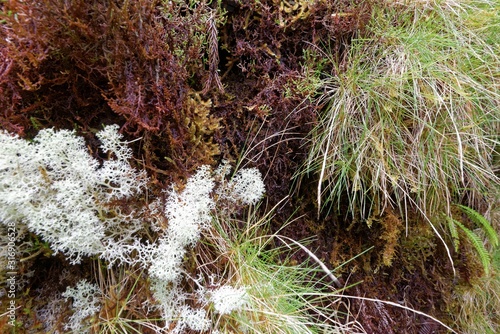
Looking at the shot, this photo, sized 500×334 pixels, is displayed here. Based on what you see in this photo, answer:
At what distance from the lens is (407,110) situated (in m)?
1.19

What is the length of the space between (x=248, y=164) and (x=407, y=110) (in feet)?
1.98

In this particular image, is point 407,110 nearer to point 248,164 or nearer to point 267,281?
point 248,164

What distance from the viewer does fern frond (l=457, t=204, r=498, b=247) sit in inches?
52.6

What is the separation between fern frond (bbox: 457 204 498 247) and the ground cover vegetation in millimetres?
19

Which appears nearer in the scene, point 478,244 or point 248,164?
point 248,164

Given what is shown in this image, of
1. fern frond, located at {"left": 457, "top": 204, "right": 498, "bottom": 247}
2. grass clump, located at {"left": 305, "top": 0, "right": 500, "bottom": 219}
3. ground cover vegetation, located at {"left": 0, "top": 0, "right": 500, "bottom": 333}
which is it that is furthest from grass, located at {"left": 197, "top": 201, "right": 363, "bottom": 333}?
fern frond, located at {"left": 457, "top": 204, "right": 498, "bottom": 247}

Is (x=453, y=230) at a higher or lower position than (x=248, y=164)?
lower

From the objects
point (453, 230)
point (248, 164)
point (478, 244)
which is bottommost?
point (478, 244)

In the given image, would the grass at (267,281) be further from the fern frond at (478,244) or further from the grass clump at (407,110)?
the fern frond at (478,244)

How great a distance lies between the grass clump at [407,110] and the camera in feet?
3.87

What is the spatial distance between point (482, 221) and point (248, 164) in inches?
38.5

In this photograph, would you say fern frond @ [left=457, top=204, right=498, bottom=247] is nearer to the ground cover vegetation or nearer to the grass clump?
the ground cover vegetation

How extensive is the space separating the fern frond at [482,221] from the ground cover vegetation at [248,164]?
19 mm

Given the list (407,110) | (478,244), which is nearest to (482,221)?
(478,244)
